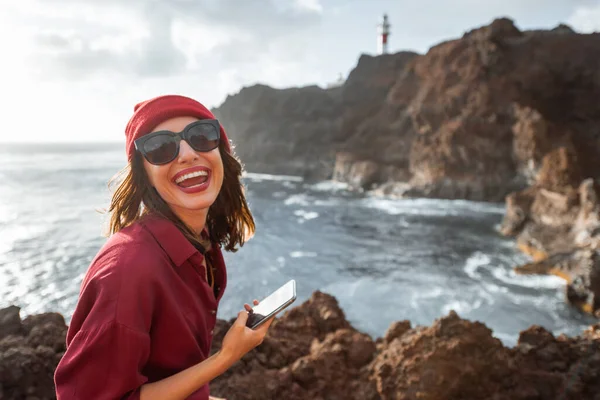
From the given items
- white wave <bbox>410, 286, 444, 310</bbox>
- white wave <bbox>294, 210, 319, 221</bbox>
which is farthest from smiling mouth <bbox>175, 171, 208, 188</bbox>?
white wave <bbox>294, 210, 319, 221</bbox>

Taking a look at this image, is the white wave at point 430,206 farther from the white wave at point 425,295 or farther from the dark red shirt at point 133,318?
the dark red shirt at point 133,318

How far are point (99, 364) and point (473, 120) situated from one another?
36.1m

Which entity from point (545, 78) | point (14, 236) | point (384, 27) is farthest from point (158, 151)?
point (384, 27)

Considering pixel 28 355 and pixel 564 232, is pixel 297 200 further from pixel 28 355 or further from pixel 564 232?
pixel 28 355

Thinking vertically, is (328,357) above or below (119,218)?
below

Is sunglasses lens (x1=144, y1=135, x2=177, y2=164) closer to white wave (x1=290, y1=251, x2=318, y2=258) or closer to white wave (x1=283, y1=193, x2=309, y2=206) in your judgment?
white wave (x1=290, y1=251, x2=318, y2=258)

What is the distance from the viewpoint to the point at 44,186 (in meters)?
41.2

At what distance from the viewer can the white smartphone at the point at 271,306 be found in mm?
1451

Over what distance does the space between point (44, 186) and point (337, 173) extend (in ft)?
105

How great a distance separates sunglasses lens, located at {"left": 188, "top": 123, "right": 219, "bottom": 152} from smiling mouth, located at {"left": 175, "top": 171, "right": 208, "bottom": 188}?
0.33 feet

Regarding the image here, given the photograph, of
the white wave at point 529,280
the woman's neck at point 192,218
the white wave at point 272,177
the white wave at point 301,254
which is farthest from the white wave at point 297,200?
the woman's neck at point 192,218

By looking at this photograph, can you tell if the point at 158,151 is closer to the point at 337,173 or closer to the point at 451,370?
the point at 451,370

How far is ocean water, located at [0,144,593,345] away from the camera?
11.3 metres

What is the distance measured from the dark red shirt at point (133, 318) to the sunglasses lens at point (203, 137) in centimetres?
34
